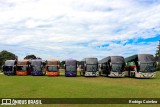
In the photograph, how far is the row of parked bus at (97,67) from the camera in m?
52.6

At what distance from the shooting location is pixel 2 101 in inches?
745

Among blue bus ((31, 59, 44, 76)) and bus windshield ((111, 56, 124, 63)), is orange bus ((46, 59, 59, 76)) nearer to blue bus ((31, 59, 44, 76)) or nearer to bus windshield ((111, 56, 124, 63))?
blue bus ((31, 59, 44, 76))

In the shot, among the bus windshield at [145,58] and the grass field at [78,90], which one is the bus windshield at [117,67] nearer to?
the bus windshield at [145,58]

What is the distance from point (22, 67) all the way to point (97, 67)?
691 inches

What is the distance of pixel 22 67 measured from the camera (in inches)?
2751

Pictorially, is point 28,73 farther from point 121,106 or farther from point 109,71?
point 121,106

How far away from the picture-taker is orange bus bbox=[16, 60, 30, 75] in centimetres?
6944

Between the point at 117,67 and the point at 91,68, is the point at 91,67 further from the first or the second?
the point at 117,67

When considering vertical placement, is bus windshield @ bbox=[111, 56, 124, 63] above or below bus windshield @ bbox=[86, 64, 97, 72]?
above

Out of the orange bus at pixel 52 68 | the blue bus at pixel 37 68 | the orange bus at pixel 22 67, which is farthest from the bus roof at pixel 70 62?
the orange bus at pixel 22 67

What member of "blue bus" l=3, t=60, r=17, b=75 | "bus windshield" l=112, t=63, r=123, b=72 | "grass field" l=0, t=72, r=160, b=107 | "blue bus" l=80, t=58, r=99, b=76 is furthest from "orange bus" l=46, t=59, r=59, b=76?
"grass field" l=0, t=72, r=160, b=107

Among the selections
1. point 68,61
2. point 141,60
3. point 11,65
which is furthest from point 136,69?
point 11,65

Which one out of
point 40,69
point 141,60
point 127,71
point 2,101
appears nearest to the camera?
point 2,101

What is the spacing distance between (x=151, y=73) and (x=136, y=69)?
2471mm
